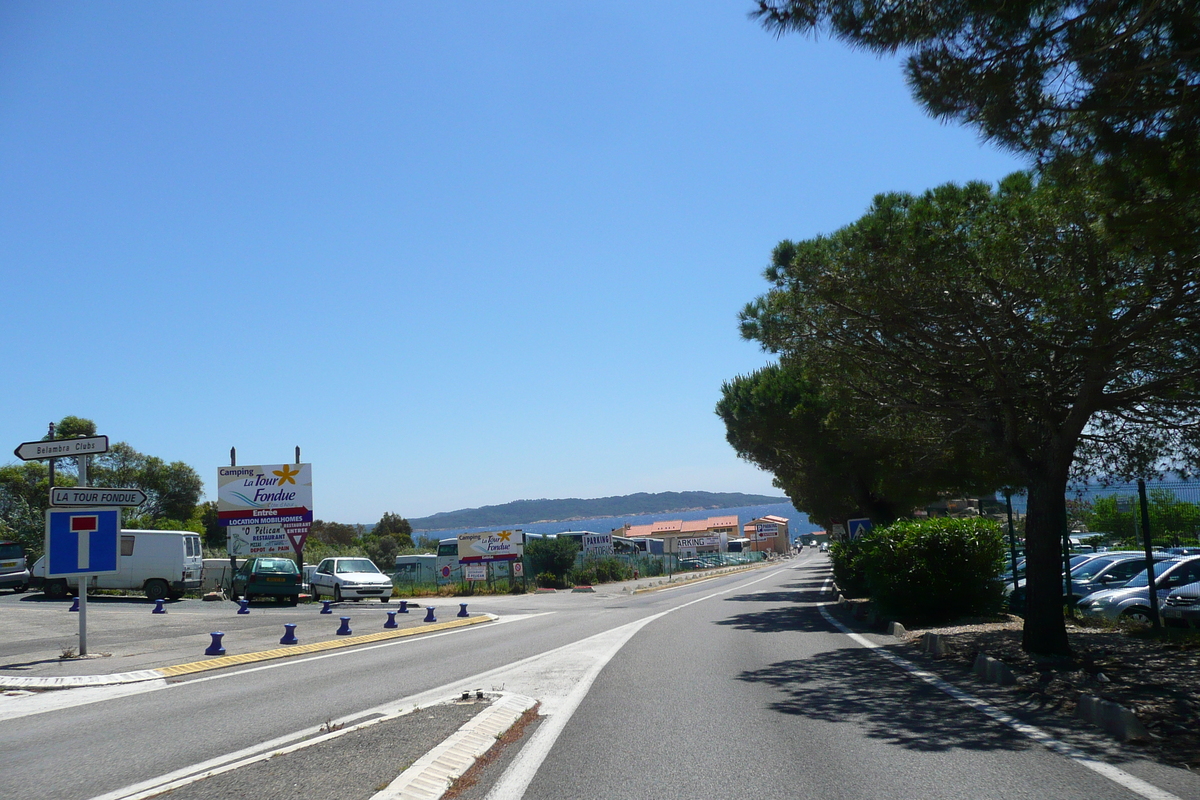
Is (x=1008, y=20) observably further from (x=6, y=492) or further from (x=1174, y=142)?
(x=6, y=492)

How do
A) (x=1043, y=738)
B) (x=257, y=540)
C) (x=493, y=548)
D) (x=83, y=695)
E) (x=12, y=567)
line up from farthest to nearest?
1. (x=493, y=548)
2. (x=257, y=540)
3. (x=12, y=567)
4. (x=83, y=695)
5. (x=1043, y=738)

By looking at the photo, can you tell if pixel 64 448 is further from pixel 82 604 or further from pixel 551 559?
pixel 551 559

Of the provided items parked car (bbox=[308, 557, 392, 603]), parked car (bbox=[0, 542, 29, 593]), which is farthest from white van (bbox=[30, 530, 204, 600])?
parked car (bbox=[308, 557, 392, 603])

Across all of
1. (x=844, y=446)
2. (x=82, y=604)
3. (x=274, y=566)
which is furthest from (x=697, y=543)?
(x=82, y=604)

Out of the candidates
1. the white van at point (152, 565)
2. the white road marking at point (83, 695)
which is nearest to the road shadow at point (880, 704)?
the white road marking at point (83, 695)

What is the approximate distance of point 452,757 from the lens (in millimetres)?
5910

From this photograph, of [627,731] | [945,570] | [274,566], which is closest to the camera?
[627,731]

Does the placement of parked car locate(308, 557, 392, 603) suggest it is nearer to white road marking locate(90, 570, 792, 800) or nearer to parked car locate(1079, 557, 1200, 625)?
white road marking locate(90, 570, 792, 800)

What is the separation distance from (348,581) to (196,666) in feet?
58.9

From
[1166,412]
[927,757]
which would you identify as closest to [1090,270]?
[1166,412]

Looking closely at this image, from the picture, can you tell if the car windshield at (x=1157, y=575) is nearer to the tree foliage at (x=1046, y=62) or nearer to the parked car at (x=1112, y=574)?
the parked car at (x=1112, y=574)

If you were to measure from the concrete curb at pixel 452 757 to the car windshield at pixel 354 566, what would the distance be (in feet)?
78.8

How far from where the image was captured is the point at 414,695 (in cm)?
944

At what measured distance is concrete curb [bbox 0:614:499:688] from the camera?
10234mm
